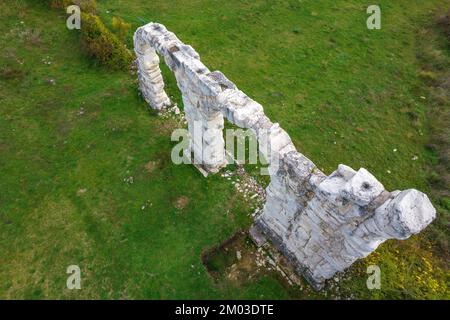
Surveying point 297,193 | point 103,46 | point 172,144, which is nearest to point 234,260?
point 297,193

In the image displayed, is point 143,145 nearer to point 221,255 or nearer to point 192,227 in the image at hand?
point 192,227

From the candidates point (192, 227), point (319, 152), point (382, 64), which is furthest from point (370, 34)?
point (192, 227)

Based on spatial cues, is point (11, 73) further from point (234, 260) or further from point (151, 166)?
point (234, 260)

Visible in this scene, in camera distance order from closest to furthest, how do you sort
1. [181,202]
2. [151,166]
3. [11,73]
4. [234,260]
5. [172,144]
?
1. [234,260]
2. [181,202]
3. [151,166]
4. [172,144]
5. [11,73]

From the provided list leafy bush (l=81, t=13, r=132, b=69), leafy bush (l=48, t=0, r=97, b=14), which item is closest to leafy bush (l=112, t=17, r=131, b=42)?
leafy bush (l=81, t=13, r=132, b=69)

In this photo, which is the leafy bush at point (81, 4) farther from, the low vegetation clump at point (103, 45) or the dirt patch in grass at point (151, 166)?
the dirt patch in grass at point (151, 166)

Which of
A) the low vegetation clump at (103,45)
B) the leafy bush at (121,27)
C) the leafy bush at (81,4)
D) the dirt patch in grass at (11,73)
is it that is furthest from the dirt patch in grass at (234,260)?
the leafy bush at (81,4)

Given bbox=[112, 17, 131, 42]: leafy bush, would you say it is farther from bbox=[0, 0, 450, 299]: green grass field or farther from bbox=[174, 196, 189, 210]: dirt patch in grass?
bbox=[174, 196, 189, 210]: dirt patch in grass
